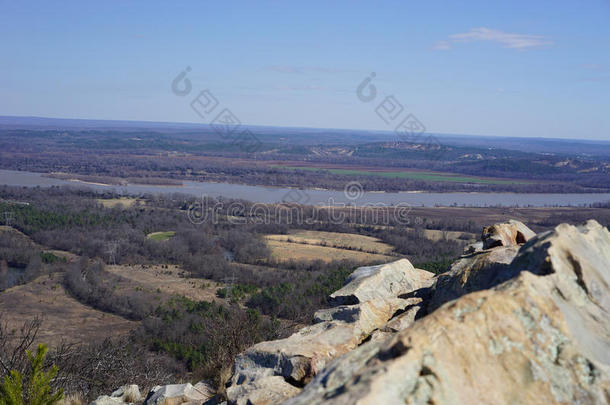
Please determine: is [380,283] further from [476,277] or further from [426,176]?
[426,176]

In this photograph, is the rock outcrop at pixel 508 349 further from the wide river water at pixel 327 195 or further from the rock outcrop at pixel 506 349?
the wide river water at pixel 327 195

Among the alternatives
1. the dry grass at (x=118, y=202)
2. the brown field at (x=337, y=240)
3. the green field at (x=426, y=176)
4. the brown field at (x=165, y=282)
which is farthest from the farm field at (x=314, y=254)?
the green field at (x=426, y=176)

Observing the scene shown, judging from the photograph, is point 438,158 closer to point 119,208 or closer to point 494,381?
point 119,208

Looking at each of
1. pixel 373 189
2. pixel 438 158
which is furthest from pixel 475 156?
pixel 373 189

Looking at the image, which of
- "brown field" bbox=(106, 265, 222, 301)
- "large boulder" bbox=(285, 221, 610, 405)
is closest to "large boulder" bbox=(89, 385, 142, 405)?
"large boulder" bbox=(285, 221, 610, 405)

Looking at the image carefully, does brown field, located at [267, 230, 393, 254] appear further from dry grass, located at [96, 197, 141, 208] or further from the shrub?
the shrub

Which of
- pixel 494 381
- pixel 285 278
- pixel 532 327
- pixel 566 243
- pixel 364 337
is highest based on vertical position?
pixel 566 243
